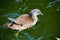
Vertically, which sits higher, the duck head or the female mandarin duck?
the duck head

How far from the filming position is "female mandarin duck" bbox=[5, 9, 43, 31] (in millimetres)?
1150

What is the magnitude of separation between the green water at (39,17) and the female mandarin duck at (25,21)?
0.02 meters

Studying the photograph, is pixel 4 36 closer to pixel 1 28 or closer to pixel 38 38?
pixel 1 28

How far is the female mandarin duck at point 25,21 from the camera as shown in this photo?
115cm

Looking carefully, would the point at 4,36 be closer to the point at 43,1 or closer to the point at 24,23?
the point at 24,23

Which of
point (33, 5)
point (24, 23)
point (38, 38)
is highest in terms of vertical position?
point (33, 5)

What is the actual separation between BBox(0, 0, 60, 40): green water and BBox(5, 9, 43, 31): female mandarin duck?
24 millimetres

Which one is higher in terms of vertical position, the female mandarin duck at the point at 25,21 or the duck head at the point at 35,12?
the duck head at the point at 35,12

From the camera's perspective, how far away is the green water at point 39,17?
1134 millimetres

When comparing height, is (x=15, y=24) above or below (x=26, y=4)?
below

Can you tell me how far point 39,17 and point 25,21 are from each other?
0.34ft

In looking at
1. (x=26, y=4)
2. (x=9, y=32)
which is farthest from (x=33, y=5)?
(x=9, y=32)

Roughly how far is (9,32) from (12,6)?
0.19 metres

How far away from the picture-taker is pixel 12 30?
115 centimetres
